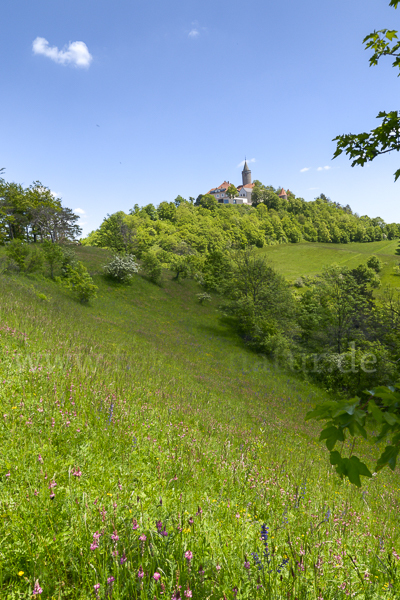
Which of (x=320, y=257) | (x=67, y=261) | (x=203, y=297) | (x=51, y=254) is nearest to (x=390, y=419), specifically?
(x=51, y=254)

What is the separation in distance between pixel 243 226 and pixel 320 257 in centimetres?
3926

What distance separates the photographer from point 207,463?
13.5ft

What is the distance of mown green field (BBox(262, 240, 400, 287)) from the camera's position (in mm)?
71800

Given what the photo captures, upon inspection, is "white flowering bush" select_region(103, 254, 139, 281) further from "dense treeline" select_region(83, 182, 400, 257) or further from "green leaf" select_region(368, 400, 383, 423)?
"dense treeline" select_region(83, 182, 400, 257)

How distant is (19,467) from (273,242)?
389 ft

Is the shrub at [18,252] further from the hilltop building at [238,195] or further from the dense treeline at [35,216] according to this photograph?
the hilltop building at [238,195]

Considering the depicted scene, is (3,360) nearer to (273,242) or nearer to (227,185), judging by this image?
(273,242)

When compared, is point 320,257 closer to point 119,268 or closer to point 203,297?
point 203,297

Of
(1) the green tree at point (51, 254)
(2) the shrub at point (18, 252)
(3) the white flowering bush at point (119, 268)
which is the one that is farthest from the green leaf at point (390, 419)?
(3) the white flowering bush at point (119, 268)

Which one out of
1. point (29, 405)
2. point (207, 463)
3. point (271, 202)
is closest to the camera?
point (29, 405)

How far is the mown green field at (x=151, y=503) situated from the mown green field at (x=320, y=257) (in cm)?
6441

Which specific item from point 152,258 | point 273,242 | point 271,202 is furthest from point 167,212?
point 152,258

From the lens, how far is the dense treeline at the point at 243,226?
299 ft

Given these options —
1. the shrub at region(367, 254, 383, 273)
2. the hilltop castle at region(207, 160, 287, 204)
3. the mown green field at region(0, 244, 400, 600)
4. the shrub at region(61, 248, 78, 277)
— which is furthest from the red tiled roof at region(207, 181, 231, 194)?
the mown green field at region(0, 244, 400, 600)
